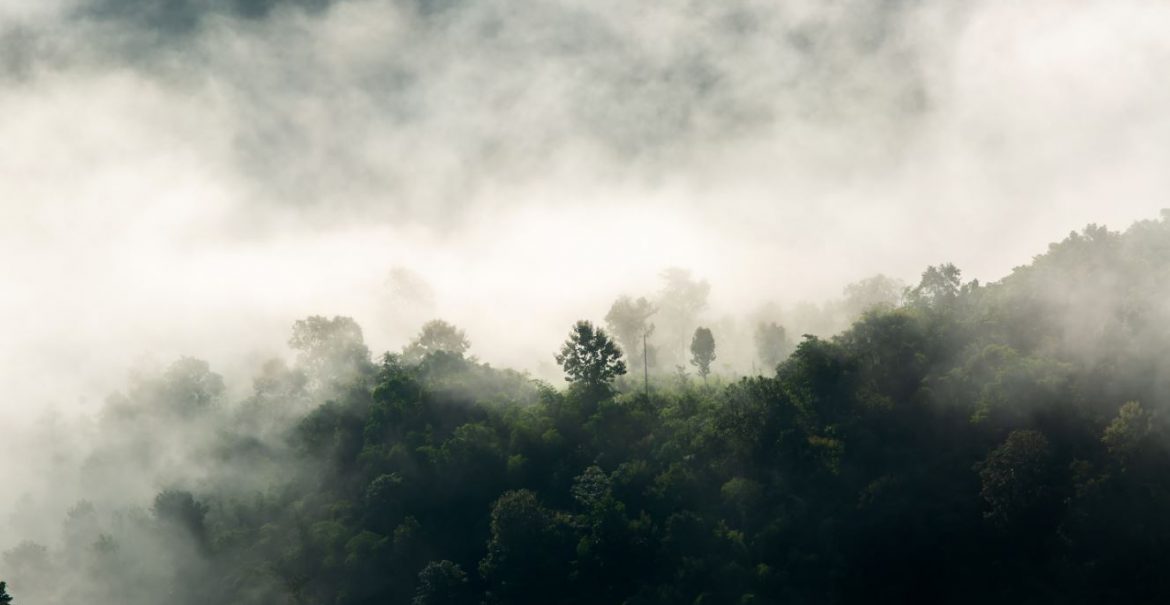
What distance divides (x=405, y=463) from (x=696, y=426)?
4277cm

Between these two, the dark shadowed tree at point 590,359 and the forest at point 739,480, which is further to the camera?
the dark shadowed tree at point 590,359

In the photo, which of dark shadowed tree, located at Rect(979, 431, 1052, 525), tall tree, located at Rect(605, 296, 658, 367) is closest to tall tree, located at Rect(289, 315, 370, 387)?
tall tree, located at Rect(605, 296, 658, 367)

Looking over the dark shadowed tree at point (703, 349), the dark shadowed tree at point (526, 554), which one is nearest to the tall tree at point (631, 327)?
the dark shadowed tree at point (703, 349)

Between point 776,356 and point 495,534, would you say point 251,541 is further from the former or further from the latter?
point 776,356

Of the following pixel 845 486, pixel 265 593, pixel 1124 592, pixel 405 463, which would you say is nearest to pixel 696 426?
pixel 845 486

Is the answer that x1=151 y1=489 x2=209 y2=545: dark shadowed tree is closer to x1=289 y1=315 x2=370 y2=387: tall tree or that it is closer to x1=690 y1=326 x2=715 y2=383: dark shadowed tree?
x1=289 y1=315 x2=370 y2=387: tall tree

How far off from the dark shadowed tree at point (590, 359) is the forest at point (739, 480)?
368 mm

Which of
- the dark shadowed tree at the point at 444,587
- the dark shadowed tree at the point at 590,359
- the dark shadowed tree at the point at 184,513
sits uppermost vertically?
the dark shadowed tree at the point at 590,359

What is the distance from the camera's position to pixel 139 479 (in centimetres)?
18338

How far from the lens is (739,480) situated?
12281 centimetres

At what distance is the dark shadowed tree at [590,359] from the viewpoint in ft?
490

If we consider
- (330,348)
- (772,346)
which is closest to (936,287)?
(772,346)

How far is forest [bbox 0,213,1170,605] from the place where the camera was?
107688 millimetres

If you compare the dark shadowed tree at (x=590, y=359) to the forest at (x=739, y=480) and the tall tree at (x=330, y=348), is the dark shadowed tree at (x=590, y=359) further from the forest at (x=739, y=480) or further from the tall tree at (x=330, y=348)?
the tall tree at (x=330, y=348)
